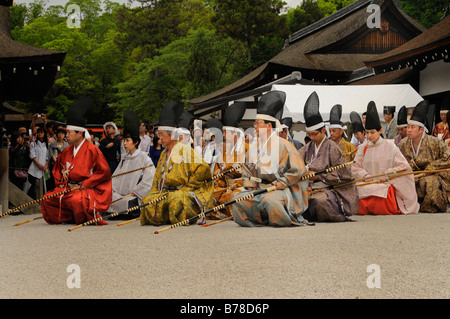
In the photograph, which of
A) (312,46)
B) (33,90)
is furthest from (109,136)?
(312,46)

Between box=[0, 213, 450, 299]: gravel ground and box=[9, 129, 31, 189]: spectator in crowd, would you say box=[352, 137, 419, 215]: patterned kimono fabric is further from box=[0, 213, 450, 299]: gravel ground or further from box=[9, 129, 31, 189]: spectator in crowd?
box=[9, 129, 31, 189]: spectator in crowd

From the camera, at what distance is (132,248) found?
578 cm

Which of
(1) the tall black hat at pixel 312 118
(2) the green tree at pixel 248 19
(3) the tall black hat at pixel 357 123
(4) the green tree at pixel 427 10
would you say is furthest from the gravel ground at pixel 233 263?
(2) the green tree at pixel 248 19

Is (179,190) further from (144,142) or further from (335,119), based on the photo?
(144,142)

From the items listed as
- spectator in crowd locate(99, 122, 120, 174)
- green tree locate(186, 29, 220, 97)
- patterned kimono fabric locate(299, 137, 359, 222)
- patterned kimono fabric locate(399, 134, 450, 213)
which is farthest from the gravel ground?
green tree locate(186, 29, 220, 97)

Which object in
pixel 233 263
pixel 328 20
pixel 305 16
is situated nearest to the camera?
pixel 233 263

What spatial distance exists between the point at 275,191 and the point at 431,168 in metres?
3.59

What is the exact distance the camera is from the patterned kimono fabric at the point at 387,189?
9352 millimetres

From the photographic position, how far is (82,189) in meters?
8.62

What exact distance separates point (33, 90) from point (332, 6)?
83.0 ft

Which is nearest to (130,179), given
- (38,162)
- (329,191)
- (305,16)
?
(38,162)

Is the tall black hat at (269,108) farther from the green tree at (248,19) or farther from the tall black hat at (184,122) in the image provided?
the green tree at (248,19)

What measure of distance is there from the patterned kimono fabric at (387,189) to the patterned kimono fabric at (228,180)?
1875mm
